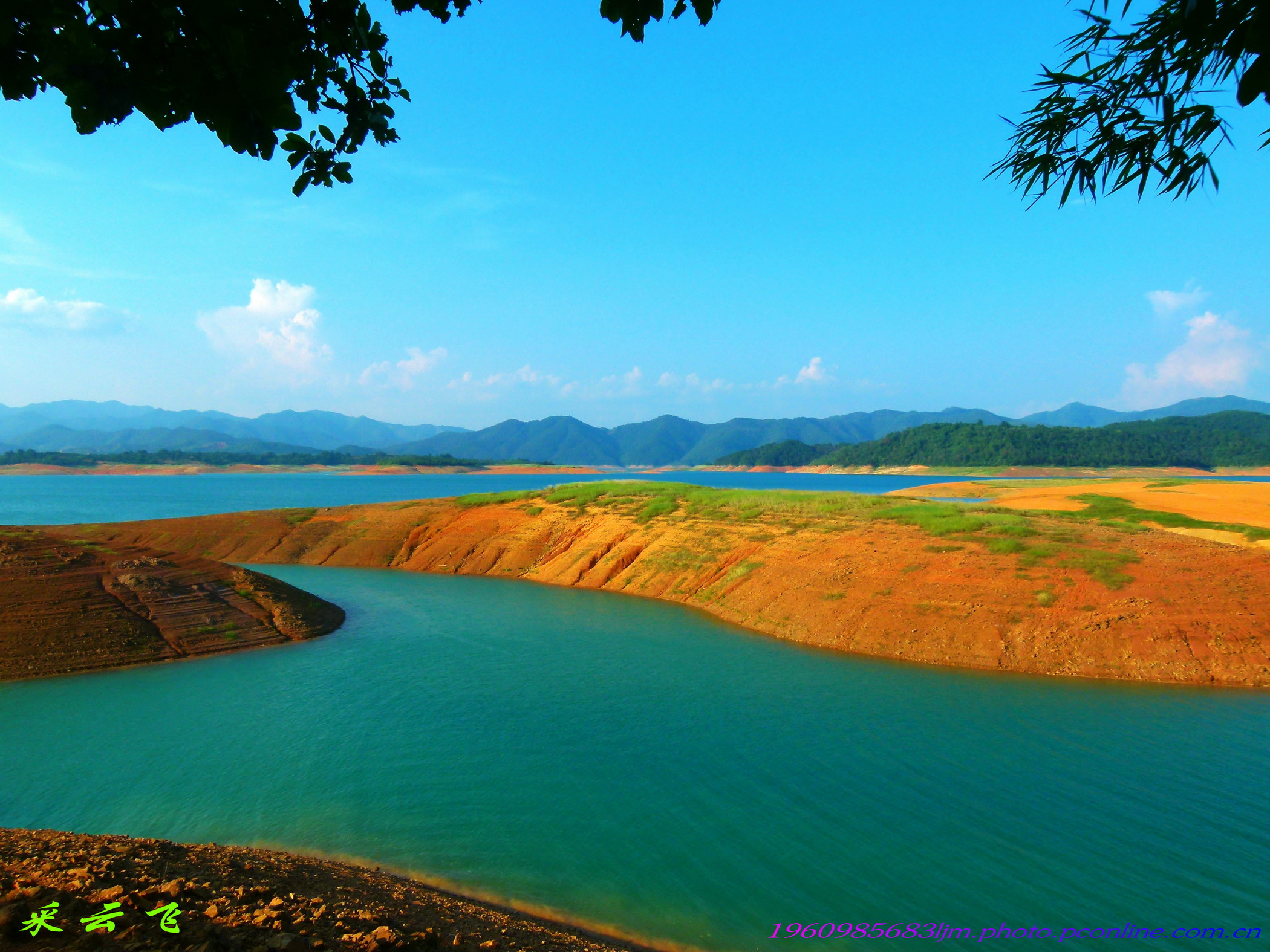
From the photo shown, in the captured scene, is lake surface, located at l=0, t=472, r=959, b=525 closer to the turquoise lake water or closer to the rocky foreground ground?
the turquoise lake water

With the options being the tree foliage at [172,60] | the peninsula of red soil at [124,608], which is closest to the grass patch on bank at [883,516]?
the peninsula of red soil at [124,608]

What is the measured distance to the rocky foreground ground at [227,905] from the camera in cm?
486

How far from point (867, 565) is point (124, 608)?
1061 inches

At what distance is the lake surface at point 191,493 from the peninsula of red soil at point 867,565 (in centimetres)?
2817

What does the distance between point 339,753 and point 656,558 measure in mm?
22309

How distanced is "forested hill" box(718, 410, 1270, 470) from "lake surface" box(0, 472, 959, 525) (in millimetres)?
12255

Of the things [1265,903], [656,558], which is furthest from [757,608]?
[1265,903]

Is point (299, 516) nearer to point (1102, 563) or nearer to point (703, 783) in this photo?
point (703, 783)

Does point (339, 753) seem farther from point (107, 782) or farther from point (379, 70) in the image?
point (379, 70)

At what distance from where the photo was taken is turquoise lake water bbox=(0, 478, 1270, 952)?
9.37 m

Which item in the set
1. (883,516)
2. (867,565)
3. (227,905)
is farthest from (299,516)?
(227,905)

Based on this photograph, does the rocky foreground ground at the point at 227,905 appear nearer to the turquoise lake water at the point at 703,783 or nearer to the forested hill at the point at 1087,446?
the turquoise lake water at the point at 703,783

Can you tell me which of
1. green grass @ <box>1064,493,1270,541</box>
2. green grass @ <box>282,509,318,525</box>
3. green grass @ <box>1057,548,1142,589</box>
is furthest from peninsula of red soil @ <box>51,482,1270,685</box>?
green grass @ <box>1064,493,1270,541</box>

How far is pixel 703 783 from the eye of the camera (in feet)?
41.3
